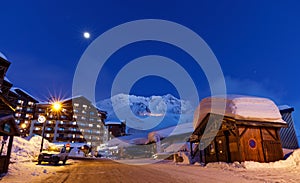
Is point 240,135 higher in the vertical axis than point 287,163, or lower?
higher

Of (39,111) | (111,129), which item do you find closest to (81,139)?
(111,129)

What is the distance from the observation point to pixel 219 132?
63.2ft

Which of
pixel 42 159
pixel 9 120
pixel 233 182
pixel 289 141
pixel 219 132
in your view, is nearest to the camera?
pixel 233 182

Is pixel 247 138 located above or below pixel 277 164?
above

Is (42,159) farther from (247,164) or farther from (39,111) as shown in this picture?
(39,111)

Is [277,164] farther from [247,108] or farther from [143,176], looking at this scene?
[143,176]

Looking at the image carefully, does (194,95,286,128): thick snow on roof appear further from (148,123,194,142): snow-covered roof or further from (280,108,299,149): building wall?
(148,123,194,142): snow-covered roof

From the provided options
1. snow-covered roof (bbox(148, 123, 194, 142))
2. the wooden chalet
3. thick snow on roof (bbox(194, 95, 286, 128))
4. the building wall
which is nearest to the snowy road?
the wooden chalet

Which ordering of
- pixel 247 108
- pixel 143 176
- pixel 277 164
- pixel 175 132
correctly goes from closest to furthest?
pixel 143 176
pixel 277 164
pixel 247 108
pixel 175 132

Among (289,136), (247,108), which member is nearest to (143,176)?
(247,108)

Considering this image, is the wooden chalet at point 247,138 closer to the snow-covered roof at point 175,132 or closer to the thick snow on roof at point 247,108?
the thick snow on roof at point 247,108

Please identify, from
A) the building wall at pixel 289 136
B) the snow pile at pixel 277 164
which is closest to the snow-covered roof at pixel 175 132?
the building wall at pixel 289 136

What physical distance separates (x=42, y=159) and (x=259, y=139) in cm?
1922

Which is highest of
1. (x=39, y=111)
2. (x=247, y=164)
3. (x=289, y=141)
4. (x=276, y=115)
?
(x=39, y=111)
